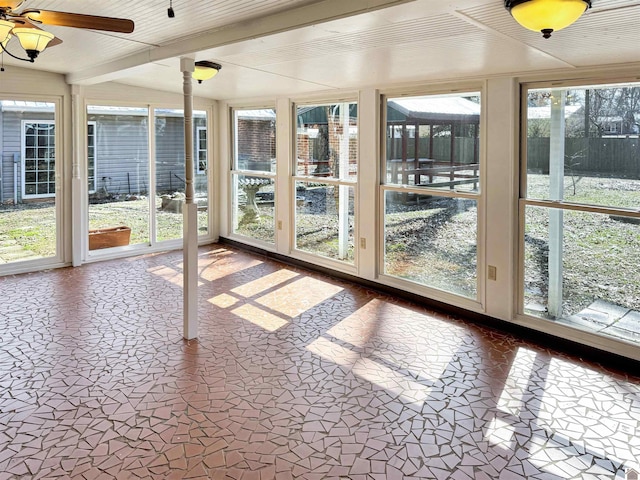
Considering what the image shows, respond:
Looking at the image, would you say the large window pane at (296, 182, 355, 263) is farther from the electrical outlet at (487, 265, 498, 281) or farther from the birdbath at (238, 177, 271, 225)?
the electrical outlet at (487, 265, 498, 281)

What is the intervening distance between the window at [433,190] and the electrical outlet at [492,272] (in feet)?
0.70

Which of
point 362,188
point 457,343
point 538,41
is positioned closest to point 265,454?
point 457,343

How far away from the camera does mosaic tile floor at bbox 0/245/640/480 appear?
2625mm

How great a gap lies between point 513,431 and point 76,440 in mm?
2523

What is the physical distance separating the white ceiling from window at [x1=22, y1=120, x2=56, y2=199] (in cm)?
146

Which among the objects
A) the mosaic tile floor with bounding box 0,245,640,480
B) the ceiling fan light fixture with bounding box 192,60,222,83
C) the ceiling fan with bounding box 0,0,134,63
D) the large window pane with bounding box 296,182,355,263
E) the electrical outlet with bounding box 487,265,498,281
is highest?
the ceiling fan light fixture with bounding box 192,60,222,83

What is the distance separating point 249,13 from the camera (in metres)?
3.20

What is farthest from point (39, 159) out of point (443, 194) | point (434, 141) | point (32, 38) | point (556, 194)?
point (556, 194)

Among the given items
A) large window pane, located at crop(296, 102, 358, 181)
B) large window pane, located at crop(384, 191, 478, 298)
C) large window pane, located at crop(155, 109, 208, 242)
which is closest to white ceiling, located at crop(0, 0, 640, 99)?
large window pane, located at crop(296, 102, 358, 181)

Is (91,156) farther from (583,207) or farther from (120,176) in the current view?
(583,207)

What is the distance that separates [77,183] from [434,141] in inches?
186

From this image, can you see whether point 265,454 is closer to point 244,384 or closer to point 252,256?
point 244,384

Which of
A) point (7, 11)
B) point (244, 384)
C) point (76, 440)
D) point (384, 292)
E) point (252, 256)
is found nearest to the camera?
point (7, 11)

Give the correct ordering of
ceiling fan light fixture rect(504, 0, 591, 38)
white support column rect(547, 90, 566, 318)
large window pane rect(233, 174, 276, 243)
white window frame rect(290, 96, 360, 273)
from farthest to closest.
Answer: large window pane rect(233, 174, 276, 243) < white window frame rect(290, 96, 360, 273) < white support column rect(547, 90, 566, 318) < ceiling fan light fixture rect(504, 0, 591, 38)
